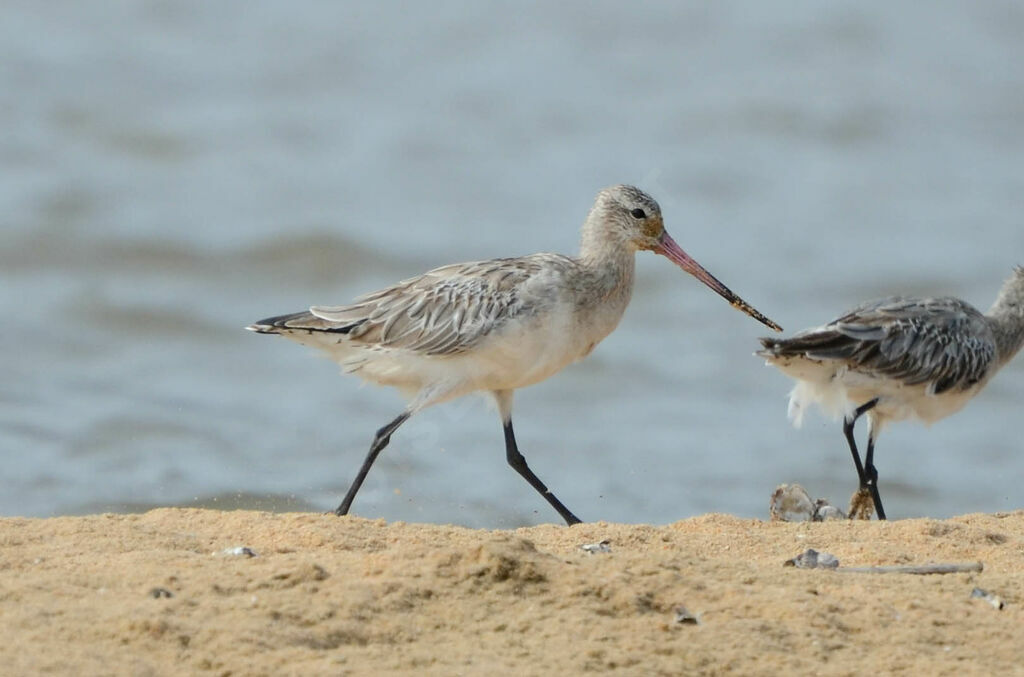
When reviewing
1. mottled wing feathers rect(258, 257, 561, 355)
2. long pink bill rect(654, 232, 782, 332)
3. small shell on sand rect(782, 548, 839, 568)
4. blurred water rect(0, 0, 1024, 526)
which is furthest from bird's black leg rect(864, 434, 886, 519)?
small shell on sand rect(782, 548, 839, 568)

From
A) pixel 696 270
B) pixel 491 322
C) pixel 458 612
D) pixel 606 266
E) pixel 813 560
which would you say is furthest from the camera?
pixel 696 270

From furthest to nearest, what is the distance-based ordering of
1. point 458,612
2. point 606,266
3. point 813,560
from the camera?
point 606,266
point 813,560
point 458,612

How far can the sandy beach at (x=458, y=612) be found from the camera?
4.86 metres

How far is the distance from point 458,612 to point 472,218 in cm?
1266

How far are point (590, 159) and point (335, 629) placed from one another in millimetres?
14348

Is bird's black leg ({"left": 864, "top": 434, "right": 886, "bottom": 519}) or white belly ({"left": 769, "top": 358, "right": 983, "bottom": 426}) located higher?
white belly ({"left": 769, "top": 358, "right": 983, "bottom": 426})

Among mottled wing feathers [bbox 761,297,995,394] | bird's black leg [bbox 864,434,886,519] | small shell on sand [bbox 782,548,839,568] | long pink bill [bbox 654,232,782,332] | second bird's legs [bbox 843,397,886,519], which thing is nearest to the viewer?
small shell on sand [bbox 782,548,839,568]

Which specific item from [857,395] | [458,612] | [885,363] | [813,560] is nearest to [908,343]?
[885,363]

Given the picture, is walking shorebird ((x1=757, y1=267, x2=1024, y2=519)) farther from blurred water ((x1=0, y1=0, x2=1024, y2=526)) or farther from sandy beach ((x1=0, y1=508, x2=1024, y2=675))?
sandy beach ((x1=0, y1=508, x2=1024, y2=675))

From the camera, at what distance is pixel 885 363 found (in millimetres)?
10414

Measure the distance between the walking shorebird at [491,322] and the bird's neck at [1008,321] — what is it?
330cm

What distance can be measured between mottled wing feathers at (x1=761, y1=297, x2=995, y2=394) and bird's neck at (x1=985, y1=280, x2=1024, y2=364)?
0.30m

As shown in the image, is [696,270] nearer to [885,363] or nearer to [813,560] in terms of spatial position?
[885,363]

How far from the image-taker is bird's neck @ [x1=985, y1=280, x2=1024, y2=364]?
11547mm
